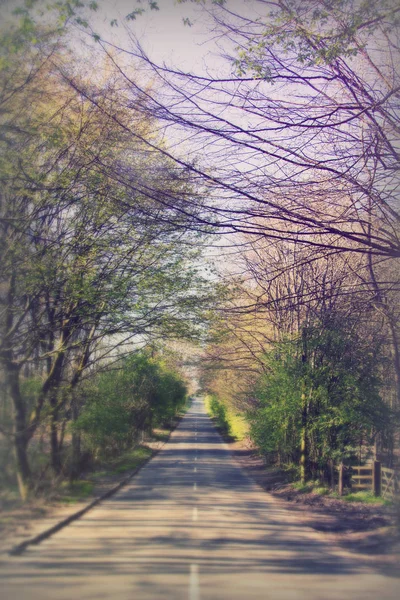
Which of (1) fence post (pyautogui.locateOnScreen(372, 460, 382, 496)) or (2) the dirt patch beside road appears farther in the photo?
(1) fence post (pyautogui.locateOnScreen(372, 460, 382, 496))

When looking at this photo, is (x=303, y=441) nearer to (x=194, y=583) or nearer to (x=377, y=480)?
(x=377, y=480)

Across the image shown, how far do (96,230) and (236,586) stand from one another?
947 cm

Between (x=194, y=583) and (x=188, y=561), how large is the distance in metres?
1.26

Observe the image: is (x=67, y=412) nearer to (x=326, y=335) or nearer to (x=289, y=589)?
(x=326, y=335)

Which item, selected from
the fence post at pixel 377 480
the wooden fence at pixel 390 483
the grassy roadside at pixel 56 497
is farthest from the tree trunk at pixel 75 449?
the wooden fence at pixel 390 483

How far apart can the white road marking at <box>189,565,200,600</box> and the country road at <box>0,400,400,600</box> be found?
1cm

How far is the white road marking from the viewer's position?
233 inches

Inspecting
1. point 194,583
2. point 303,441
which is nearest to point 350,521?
point 303,441

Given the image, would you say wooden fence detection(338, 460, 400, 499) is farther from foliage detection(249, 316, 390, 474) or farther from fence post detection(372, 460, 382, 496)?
foliage detection(249, 316, 390, 474)

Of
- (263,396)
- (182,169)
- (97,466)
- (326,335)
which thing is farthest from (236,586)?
(97,466)

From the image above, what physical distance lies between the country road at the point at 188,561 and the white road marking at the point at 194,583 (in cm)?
1

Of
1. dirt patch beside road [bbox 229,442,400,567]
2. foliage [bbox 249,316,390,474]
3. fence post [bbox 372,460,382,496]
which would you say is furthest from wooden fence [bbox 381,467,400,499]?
foliage [bbox 249,316,390,474]

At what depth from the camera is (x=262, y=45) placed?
7926 mm

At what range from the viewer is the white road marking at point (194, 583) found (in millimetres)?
5914
